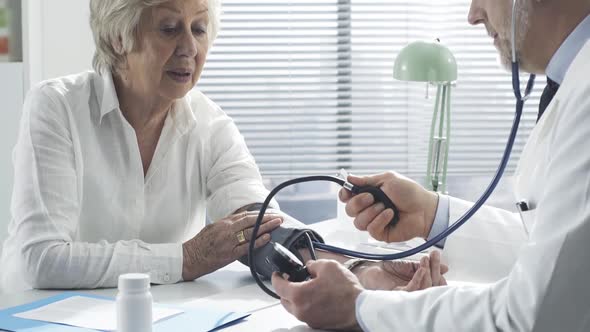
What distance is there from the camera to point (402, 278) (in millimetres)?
1584

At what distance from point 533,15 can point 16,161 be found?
1.21m

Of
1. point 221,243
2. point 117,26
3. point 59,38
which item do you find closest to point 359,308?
point 221,243

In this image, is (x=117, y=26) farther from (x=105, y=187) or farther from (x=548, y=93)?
(x=548, y=93)

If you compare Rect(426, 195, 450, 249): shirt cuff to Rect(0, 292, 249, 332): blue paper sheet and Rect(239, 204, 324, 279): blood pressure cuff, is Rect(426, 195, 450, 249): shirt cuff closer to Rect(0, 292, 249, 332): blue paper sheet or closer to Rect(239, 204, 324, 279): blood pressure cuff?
Rect(239, 204, 324, 279): blood pressure cuff

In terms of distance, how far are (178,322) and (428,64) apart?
1338 millimetres

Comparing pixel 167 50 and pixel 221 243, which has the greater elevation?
pixel 167 50

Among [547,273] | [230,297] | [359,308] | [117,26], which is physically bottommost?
[230,297]

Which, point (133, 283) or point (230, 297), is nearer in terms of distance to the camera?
point (133, 283)

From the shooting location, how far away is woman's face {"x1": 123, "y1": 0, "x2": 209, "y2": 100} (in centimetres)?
200

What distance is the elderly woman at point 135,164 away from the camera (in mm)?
1749

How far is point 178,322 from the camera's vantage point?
133cm

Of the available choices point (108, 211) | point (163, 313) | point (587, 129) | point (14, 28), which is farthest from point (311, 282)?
point (14, 28)

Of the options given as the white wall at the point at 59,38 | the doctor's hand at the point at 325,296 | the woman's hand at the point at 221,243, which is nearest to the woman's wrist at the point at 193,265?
the woman's hand at the point at 221,243

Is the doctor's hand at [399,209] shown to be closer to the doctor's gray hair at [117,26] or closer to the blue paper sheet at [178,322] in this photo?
the blue paper sheet at [178,322]
